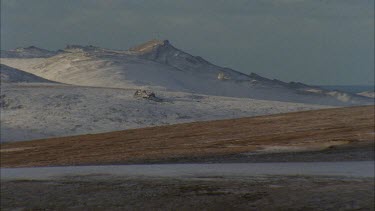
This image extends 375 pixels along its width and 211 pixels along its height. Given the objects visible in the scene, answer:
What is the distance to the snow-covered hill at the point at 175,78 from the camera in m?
69.0

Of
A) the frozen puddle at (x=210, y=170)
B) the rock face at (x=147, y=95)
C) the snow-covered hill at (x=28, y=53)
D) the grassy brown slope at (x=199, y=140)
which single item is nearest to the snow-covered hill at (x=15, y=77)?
the rock face at (x=147, y=95)

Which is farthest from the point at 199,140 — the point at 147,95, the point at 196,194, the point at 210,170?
the point at 147,95

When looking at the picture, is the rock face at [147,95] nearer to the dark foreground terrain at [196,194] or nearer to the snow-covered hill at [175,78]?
the snow-covered hill at [175,78]

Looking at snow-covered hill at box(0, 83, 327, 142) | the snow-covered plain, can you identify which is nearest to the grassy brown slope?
snow-covered hill at box(0, 83, 327, 142)

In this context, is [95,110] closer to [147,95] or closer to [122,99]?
[122,99]

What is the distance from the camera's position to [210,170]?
1461 centimetres

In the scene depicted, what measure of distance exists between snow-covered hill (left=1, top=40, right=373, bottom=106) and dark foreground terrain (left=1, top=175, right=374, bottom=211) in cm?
4787

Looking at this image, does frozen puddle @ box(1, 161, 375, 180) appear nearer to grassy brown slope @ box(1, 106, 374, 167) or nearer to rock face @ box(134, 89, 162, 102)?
grassy brown slope @ box(1, 106, 374, 167)

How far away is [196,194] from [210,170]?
3094 mm

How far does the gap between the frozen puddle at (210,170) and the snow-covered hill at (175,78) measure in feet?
147

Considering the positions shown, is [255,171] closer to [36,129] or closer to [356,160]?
[356,160]

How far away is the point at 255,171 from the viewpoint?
14.0 meters

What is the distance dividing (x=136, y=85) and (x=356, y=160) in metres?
49.8

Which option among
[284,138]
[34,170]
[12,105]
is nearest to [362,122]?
[284,138]
